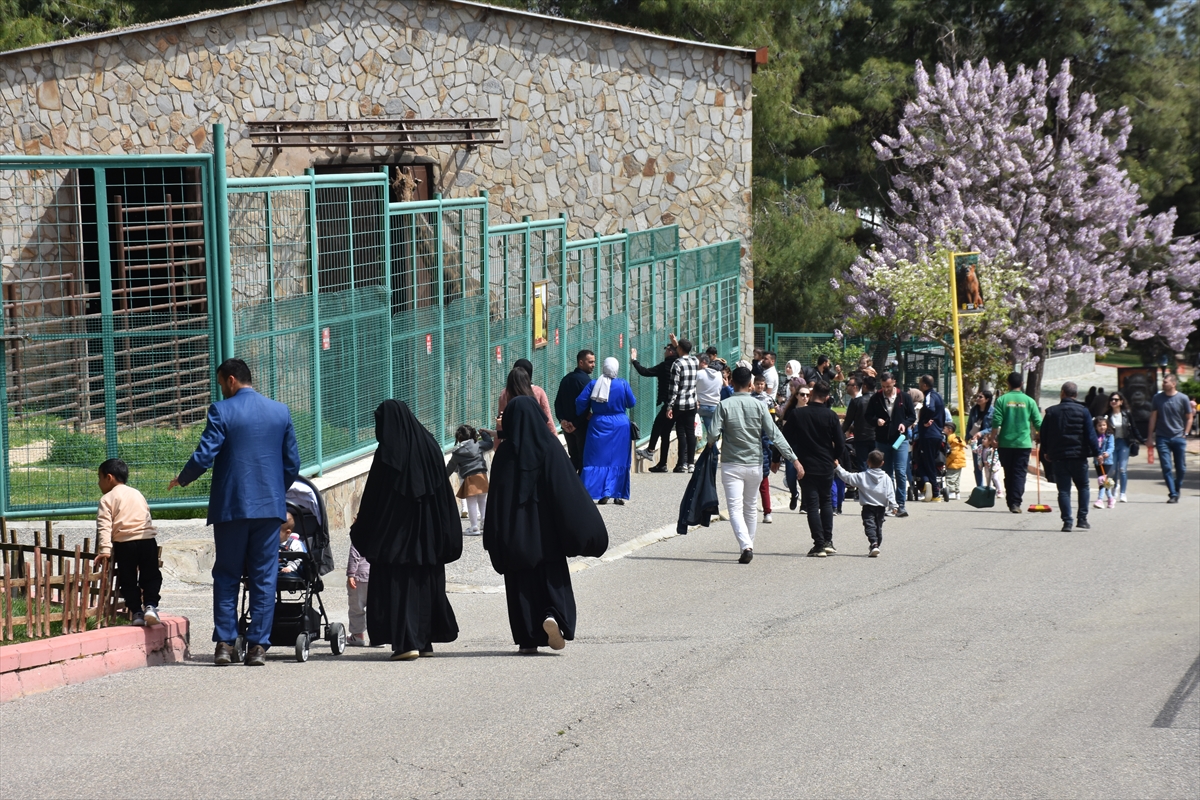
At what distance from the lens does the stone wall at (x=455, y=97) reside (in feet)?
76.6

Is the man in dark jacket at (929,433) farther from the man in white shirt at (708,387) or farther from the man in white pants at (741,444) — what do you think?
the man in white pants at (741,444)

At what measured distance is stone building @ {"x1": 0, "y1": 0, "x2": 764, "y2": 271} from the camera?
23.4 metres

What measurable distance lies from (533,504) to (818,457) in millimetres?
5510

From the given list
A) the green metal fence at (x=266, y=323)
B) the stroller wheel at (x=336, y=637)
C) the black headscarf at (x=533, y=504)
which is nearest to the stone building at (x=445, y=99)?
the green metal fence at (x=266, y=323)

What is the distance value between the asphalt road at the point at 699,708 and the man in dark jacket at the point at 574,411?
476cm

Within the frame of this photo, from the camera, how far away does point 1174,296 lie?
45938 mm

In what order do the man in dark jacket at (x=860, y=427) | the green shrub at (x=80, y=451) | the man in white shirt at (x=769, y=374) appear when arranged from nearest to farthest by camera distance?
the green shrub at (x=80, y=451)
the man in dark jacket at (x=860, y=427)
the man in white shirt at (x=769, y=374)

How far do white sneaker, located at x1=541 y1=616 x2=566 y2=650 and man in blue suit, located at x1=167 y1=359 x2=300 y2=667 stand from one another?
168cm

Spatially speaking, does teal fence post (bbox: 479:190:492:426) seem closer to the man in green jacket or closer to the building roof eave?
the man in green jacket

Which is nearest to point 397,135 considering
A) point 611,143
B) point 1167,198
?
point 611,143

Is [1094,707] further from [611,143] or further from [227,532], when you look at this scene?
[611,143]

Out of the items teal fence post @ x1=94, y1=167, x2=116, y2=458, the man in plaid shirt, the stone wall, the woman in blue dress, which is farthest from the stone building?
teal fence post @ x1=94, y1=167, x2=116, y2=458

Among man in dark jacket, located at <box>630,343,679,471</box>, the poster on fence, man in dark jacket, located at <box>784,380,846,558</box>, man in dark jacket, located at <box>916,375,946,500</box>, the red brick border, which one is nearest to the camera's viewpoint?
the red brick border

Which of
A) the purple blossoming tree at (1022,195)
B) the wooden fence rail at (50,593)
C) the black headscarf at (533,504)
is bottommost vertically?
the wooden fence rail at (50,593)
